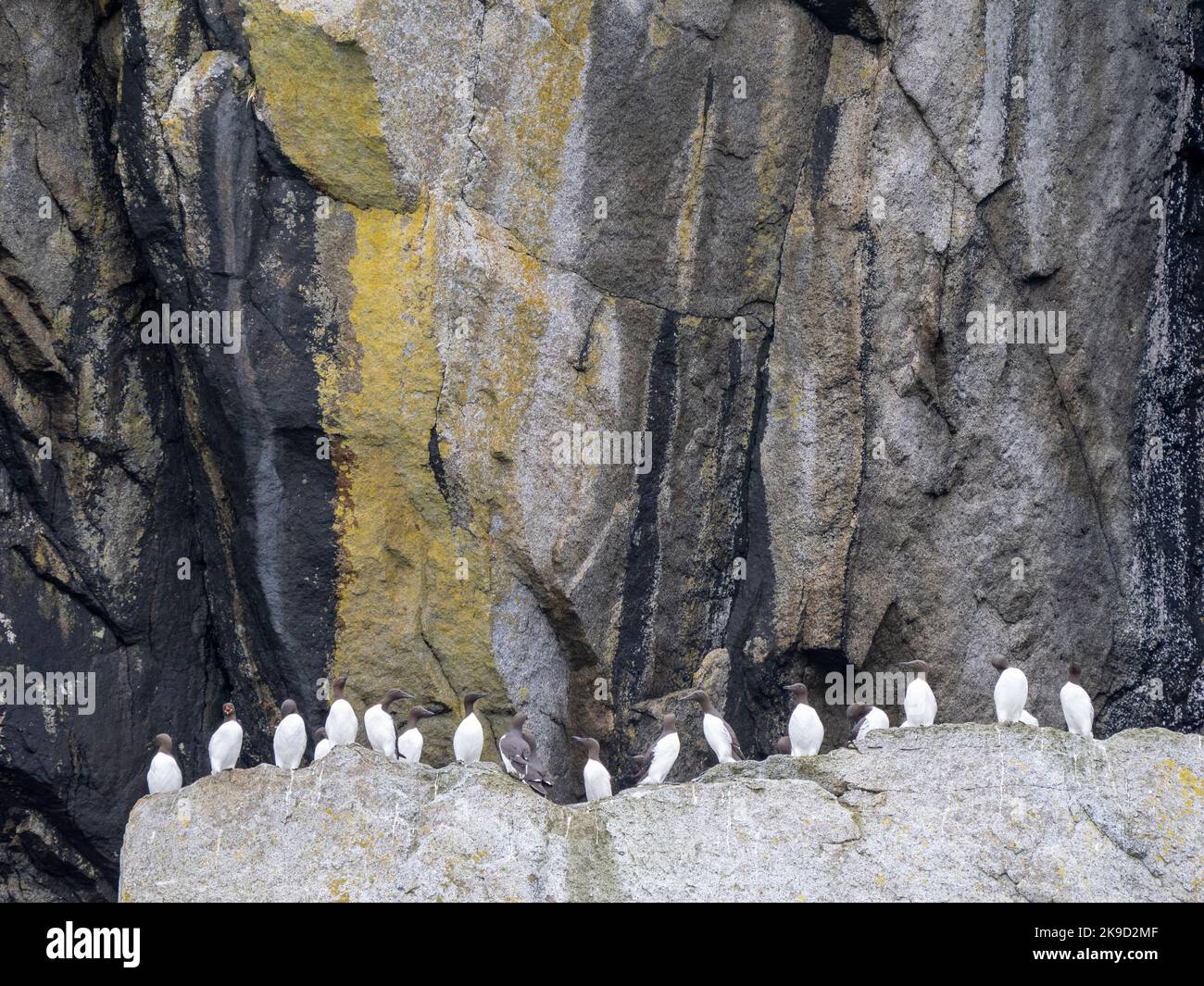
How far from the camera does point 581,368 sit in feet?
60.0

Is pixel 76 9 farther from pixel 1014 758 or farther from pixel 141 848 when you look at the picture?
pixel 1014 758

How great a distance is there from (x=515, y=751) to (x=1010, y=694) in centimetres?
458

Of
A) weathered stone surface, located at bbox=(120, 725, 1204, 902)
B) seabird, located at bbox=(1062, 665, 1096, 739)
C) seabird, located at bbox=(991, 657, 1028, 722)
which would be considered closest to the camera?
weathered stone surface, located at bbox=(120, 725, 1204, 902)

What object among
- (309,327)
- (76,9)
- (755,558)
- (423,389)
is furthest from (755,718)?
(76,9)

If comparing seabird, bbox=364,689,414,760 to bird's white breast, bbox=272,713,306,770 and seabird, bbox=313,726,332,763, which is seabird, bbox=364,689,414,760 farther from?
bird's white breast, bbox=272,713,306,770

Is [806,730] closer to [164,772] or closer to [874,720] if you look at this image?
[874,720]

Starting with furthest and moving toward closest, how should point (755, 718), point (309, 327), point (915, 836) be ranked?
point (755, 718) < point (309, 327) < point (915, 836)

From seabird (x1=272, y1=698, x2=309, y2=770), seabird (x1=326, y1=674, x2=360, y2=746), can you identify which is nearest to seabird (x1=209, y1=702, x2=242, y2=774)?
seabird (x1=272, y1=698, x2=309, y2=770)

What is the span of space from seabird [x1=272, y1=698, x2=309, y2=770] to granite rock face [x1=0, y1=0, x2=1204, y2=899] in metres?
1.29

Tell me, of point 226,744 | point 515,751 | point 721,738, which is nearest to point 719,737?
point 721,738

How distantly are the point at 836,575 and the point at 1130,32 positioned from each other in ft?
21.8

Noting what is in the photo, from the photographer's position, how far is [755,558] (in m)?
19.3

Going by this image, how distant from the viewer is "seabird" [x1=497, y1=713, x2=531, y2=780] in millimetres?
16734

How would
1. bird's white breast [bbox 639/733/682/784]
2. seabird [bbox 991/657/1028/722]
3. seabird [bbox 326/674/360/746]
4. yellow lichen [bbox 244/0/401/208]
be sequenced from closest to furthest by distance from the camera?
seabird [bbox 991/657/1028/722] → bird's white breast [bbox 639/733/682/784] → seabird [bbox 326/674/360/746] → yellow lichen [bbox 244/0/401/208]
